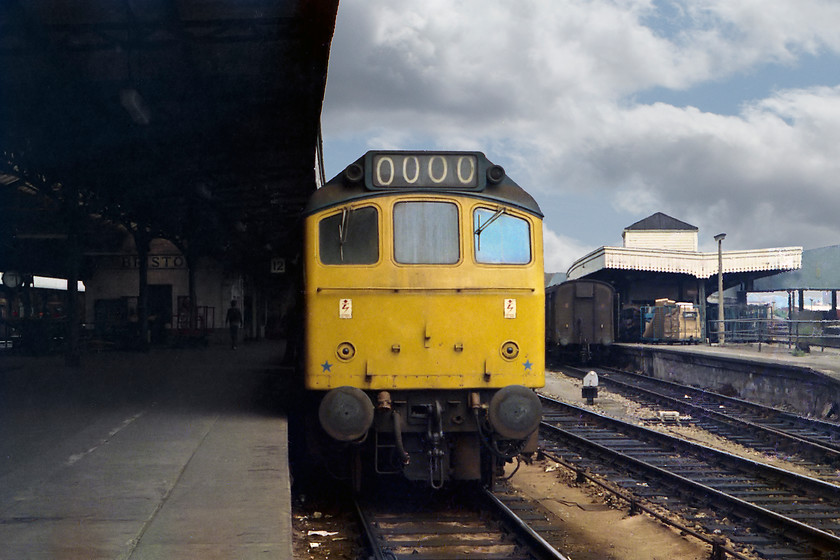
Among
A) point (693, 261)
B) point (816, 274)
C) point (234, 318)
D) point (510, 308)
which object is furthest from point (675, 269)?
point (510, 308)

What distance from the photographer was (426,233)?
727 cm

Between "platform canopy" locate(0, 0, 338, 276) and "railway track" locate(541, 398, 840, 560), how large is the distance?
473 cm

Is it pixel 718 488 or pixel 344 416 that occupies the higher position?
pixel 344 416

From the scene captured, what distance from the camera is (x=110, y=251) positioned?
92.9 ft

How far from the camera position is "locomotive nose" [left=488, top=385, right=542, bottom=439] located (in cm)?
677

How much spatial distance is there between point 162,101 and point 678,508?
8.66 m

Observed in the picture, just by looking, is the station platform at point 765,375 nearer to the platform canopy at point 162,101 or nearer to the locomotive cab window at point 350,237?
the platform canopy at point 162,101

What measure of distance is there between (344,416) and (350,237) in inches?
62.4

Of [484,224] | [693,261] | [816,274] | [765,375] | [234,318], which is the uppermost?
[693,261]

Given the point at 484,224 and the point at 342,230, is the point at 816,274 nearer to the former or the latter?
the point at 484,224

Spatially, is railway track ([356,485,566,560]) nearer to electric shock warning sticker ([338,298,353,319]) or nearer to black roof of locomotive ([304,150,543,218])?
electric shock warning sticker ([338,298,353,319])

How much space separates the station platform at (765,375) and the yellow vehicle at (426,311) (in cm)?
882

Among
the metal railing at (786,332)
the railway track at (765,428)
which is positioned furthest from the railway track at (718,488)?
the metal railing at (786,332)

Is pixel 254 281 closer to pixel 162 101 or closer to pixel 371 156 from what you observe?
pixel 162 101
